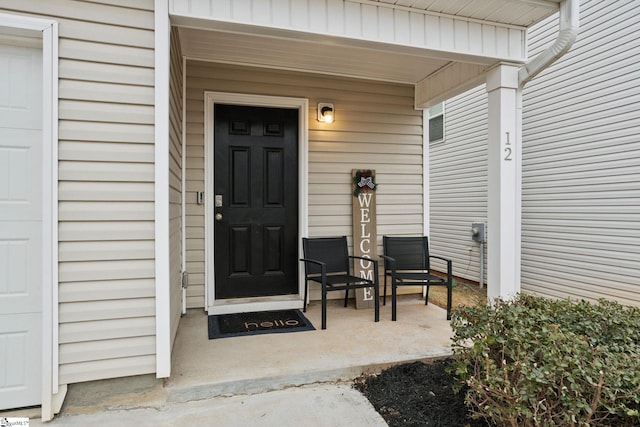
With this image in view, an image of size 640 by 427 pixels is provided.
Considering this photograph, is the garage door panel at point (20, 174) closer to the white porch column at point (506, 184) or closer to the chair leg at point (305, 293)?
the chair leg at point (305, 293)

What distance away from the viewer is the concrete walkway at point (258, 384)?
191cm

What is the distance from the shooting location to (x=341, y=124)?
147 inches

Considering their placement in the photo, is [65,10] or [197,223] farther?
[197,223]

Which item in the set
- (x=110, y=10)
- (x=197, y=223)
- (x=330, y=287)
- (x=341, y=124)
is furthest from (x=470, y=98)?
(x=110, y=10)

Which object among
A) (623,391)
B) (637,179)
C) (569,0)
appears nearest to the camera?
(623,391)

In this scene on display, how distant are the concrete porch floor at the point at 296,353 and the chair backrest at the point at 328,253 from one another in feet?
1.49

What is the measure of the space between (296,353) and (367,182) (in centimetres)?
193

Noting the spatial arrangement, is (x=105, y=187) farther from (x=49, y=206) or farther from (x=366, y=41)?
(x=366, y=41)

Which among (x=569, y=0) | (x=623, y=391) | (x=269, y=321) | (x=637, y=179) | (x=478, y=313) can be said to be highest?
(x=569, y=0)

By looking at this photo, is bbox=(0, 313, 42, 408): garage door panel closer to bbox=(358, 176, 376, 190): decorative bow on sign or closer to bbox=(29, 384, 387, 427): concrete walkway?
bbox=(29, 384, 387, 427): concrete walkway

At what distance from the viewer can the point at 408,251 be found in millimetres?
3797

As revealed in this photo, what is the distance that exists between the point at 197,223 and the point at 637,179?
14.4ft

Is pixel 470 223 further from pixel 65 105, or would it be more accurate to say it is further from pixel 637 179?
pixel 65 105

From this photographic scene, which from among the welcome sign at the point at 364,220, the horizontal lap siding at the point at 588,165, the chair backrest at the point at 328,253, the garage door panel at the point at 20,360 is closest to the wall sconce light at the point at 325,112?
the welcome sign at the point at 364,220
